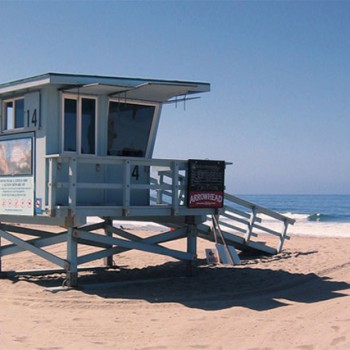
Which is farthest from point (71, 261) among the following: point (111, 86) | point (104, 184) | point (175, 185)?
point (111, 86)

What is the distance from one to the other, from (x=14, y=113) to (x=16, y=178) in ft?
4.21

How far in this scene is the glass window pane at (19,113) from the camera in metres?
11.1

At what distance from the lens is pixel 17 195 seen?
35.9 ft

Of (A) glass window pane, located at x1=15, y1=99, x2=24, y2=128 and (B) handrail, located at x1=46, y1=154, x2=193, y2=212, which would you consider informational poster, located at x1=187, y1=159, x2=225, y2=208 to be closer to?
(B) handrail, located at x1=46, y1=154, x2=193, y2=212

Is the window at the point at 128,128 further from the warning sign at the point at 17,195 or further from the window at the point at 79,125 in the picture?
the warning sign at the point at 17,195

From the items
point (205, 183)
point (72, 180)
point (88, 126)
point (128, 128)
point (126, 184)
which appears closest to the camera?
point (72, 180)

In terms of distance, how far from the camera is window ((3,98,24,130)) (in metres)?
11.1

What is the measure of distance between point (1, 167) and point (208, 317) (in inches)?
207

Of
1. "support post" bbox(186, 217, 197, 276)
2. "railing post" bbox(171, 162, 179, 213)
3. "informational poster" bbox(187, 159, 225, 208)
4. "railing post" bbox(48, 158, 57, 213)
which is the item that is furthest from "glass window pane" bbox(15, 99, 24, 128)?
"support post" bbox(186, 217, 197, 276)

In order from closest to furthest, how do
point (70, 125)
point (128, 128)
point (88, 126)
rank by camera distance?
point (70, 125), point (88, 126), point (128, 128)

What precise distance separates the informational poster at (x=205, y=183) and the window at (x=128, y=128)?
1300 mm

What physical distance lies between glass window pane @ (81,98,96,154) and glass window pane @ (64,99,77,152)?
0.17 meters

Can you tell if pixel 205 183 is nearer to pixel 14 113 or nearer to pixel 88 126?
pixel 88 126

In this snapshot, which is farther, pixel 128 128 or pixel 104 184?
pixel 128 128
